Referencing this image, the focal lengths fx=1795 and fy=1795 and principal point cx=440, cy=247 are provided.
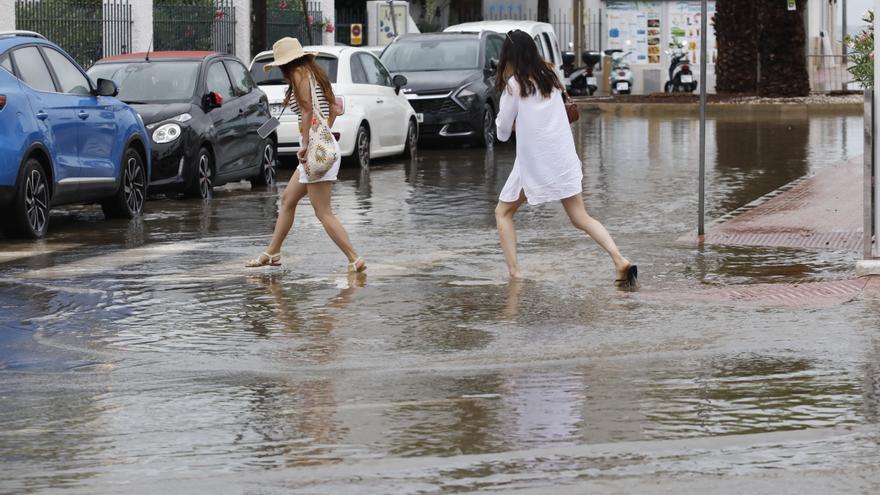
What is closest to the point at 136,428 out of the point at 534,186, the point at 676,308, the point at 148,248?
the point at 676,308

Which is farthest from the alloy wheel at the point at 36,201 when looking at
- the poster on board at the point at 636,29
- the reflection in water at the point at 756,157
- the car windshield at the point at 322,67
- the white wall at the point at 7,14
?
the poster on board at the point at 636,29

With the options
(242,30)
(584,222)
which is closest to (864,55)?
(584,222)

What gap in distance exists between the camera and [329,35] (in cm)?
4097

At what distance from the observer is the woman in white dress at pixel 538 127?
38.0 feet

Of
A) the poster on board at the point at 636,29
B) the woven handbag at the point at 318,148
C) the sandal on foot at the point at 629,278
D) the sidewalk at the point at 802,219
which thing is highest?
the poster on board at the point at 636,29

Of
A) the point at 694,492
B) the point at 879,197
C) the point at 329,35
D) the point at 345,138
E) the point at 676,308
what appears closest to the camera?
the point at 694,492

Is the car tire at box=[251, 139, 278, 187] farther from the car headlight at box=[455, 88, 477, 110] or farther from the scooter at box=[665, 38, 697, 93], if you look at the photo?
the scooter at box=[665, 38, 697, 93]

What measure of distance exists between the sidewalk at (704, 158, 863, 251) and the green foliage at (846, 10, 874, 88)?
1.25 meters

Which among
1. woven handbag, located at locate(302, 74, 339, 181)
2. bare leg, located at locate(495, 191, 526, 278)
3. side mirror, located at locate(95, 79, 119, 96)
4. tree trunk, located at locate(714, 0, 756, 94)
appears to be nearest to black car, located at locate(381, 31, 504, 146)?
side mirror, located at locate(95, 79, 119, 96)

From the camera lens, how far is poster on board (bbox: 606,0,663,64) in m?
51.4

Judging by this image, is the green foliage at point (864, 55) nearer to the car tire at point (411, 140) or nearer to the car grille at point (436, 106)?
the car tire at point (411, 140)

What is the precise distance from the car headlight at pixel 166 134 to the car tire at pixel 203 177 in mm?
429

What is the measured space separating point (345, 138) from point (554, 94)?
37.0ft

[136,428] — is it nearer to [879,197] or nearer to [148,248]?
[879,197]
